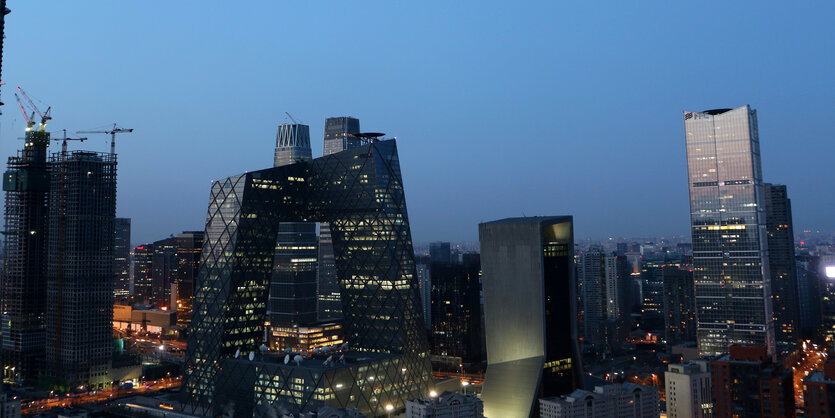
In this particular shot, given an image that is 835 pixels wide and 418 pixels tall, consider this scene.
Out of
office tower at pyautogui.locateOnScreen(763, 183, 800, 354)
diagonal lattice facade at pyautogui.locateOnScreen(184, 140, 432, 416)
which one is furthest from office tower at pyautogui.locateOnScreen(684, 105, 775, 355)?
diagonal lattice facade at pyautogui.locateOnScreen(184, 140, 432, 416)

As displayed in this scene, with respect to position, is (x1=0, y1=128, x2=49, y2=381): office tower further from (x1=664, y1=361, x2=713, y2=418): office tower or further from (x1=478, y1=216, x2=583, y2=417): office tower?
(x1=664, y1=361, x2=713, y2=418): office tower

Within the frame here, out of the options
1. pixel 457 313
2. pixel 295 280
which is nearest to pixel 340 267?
pixel 457 313

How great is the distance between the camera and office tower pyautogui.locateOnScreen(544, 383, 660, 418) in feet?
287

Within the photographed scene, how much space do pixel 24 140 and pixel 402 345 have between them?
432 ft

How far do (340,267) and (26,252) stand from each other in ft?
328

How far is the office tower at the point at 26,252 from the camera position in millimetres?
157750

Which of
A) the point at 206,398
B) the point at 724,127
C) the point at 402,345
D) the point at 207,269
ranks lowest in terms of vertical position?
the point at 206,398

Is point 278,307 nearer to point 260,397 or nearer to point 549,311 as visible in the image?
point 260,397

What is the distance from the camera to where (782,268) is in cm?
19062

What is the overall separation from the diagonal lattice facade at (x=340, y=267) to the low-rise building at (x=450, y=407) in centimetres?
986

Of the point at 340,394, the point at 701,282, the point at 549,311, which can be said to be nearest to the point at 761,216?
the point at 701,282

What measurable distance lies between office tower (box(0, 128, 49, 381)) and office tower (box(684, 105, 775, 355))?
500ft

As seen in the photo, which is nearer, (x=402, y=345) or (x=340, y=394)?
(x=340, y=394)

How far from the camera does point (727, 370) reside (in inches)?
3649
